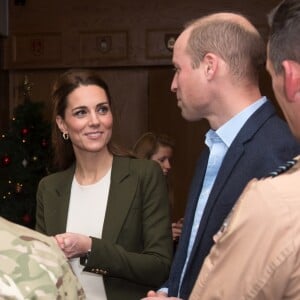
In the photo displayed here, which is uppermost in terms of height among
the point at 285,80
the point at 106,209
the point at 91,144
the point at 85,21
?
the point at 85,21

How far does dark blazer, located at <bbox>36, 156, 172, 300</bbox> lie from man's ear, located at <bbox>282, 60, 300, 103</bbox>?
1.25 m

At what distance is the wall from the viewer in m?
6.10

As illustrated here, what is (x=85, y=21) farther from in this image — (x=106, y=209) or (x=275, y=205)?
(x=275, y=205)

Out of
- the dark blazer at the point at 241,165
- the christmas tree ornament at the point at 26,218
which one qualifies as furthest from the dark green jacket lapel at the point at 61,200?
the christmas tree ornament at the point at 26,218

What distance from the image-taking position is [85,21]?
6234mm

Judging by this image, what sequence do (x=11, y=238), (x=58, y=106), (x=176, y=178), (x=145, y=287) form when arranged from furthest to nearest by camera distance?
(x=176, y=178), (x=58, y=106), (x=145, y=287), (x=11, y=238)

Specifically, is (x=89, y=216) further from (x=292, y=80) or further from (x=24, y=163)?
(x=24, y=163)

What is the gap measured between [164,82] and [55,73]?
1127 millimetres

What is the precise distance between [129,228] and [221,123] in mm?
741

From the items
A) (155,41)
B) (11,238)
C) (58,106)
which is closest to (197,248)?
(11,238)

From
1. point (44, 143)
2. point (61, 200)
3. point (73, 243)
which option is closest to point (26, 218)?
point (44, 143)

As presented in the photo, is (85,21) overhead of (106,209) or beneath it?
overhead

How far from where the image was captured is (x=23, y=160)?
5.61 meters

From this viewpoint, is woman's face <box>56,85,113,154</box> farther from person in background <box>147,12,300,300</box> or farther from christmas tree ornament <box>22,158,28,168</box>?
christmas tree ornament <box>22,158,28,168</box>
